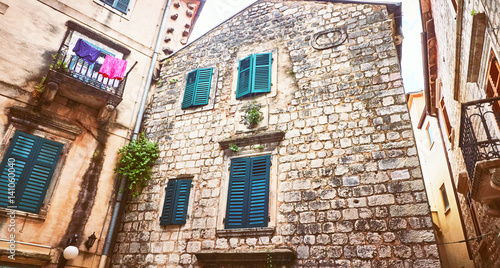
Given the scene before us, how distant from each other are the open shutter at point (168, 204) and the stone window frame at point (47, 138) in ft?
7.95

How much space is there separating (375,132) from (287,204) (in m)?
2.20

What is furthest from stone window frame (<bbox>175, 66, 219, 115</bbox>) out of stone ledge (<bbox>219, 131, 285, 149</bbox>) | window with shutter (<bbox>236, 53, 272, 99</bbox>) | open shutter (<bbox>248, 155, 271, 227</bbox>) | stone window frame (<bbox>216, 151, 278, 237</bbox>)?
open shutter (<bbox>248, 155, 271, 227</bbox>)

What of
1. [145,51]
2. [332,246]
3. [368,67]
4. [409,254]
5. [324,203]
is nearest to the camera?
[409,254]

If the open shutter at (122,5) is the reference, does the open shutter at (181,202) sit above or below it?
below

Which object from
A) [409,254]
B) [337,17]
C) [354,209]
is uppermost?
[337,17]

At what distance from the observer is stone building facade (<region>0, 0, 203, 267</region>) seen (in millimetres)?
6703

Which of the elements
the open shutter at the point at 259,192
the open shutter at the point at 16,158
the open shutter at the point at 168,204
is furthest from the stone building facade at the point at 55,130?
the open shutter at the point at 259,192

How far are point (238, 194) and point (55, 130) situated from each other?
4.58 meters

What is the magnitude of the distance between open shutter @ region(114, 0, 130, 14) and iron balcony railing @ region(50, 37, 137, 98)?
7.51ft

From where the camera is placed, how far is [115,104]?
8109 mm

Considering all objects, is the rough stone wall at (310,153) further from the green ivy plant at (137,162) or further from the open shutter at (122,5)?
the open shutter at (122,5)

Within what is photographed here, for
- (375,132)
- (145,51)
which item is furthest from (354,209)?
(145,51)

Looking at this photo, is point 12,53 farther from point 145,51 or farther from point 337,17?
point 337,17

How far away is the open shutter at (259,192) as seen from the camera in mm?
6375
